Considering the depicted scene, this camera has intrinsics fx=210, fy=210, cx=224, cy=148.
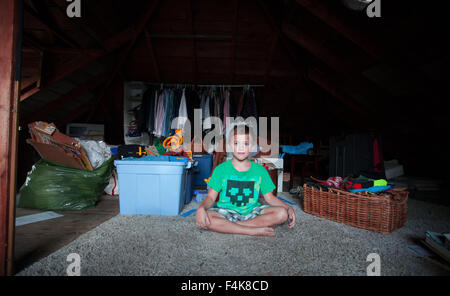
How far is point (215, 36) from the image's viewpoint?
3359mm

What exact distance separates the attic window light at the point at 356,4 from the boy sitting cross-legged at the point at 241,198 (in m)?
1.75

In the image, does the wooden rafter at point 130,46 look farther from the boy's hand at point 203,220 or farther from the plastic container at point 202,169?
the boy's hand at point 203,220

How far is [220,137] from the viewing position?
11.1 feet

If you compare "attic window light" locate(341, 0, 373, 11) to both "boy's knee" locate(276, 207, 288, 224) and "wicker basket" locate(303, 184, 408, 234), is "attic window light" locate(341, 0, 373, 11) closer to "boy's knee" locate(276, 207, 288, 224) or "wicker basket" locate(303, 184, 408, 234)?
"wicker basket" locate(303, 184, 408, 234)

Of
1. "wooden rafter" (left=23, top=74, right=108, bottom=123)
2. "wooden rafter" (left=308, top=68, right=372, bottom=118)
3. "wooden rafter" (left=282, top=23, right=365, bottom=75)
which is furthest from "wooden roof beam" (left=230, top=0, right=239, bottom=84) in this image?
"wooden rafter" (left=23, top=74, right=108, bottom=123)

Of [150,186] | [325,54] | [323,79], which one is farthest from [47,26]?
[323,79]

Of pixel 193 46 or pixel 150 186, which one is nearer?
pixel 150 186

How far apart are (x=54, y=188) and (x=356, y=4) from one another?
122 inches

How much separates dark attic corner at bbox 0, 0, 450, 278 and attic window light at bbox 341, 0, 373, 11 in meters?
0.02

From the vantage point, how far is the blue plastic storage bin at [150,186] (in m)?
1.58

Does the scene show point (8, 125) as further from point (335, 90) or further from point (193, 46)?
point (335, 90)

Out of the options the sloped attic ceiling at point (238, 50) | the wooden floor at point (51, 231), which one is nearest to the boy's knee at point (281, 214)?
the wooden floor at point (51, 231)
